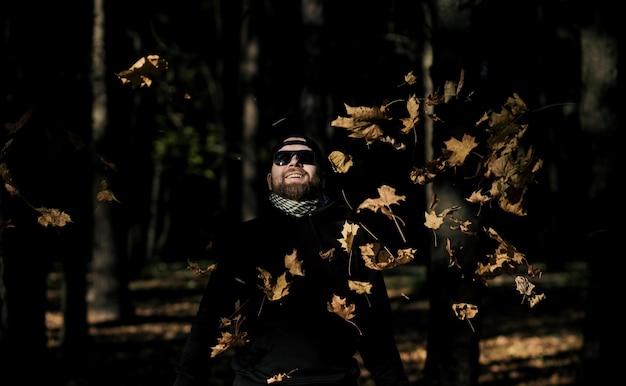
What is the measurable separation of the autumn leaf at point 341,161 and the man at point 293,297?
3.9 inches

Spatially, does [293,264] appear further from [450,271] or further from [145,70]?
[450,271]

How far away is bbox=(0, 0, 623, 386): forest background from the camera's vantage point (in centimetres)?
454

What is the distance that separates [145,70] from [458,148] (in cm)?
154

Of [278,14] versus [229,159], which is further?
[229,159]

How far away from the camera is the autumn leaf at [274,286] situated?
10.0ft

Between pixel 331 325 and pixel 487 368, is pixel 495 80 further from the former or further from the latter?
pixel 487 368

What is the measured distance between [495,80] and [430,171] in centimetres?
127

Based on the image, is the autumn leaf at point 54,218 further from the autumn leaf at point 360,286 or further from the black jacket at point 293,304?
the autumn leaf at point 360,286

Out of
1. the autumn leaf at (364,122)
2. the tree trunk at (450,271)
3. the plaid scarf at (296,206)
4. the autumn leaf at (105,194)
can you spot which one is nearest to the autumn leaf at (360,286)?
Result: the plaid scarf at (296,206)

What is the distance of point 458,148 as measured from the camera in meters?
3.50

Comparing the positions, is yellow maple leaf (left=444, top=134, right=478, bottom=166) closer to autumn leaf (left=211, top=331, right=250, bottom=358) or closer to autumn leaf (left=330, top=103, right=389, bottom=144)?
autumn leaf (left=330, top=103, right=389, bottom=144)

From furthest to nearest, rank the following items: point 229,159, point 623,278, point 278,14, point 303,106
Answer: point 229,159 < point 278,14 < point 303,106 < point 623,278

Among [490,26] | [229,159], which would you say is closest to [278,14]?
[229,159]

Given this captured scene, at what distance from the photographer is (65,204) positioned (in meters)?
8.90
